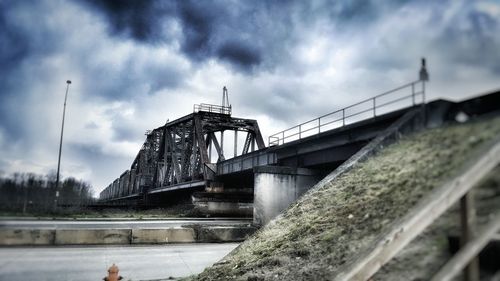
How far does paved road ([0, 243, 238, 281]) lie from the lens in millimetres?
8227

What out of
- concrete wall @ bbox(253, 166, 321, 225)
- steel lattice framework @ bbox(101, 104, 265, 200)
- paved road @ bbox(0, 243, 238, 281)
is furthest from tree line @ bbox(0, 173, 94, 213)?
steel lattice framework @ bbox(101, 104, 265, 200)

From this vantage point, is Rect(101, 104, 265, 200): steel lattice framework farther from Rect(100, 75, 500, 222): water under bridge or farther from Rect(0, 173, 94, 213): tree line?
Rect(0, 173, 94, 213): tree line

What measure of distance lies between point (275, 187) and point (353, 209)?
13.9m

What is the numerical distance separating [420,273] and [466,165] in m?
1.48

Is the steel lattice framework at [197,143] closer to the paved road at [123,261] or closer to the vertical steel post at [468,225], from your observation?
the paved road at [123,261]

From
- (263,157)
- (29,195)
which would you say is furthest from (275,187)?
(29,195)

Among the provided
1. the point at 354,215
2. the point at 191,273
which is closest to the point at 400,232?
the point at 354,215

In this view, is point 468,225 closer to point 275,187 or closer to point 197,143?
point 275,187

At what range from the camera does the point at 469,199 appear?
Answer: 13.1 feet

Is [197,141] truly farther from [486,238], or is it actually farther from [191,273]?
[486,238]

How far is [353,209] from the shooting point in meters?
7.18

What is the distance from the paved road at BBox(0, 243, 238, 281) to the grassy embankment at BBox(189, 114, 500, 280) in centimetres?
170

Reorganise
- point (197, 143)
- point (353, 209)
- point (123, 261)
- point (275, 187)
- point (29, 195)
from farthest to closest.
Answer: point (197, 143), point (275, 187), point (123, 261), point (353, 209), point (29, 195)

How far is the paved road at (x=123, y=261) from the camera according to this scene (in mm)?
8227
